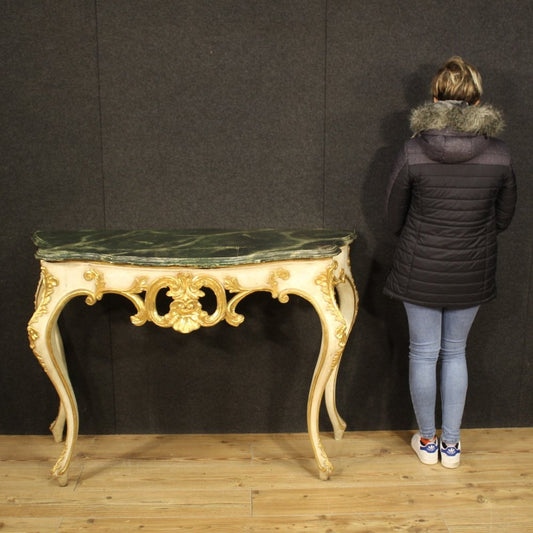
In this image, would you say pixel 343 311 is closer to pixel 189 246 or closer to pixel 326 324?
pixel 326 324

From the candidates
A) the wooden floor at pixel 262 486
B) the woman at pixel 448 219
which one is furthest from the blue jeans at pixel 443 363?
the wooden floor at pixel 262 486

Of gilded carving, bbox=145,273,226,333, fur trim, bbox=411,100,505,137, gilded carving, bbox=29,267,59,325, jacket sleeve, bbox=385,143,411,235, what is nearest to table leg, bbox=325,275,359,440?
jacket sleeve, bbox=385,143,411,235

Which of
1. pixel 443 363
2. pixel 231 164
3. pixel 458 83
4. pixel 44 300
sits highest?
pixel 458 83

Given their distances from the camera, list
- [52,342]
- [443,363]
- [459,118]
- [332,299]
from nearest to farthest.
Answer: [459,118], [332,299], [52,342], [443,363]

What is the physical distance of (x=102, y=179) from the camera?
249 cm

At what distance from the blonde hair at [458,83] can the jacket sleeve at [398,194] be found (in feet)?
0.72

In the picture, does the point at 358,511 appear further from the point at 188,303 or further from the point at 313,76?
the point at 313,76

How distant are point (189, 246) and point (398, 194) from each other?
2.42 feet

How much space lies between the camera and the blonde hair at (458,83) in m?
2.13

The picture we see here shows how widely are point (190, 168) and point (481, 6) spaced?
4.06 feet

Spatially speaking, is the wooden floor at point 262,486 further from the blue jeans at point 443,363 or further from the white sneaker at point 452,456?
the blue jeans at point 443,363

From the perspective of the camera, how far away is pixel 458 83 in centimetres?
213

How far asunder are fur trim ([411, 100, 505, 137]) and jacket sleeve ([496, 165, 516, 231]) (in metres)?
0.17

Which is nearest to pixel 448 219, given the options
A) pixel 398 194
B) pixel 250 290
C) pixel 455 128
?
pixel 398 194
